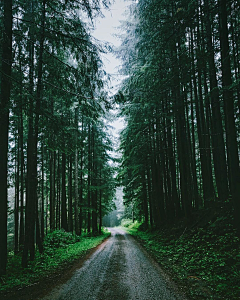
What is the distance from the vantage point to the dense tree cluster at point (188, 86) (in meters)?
7.12

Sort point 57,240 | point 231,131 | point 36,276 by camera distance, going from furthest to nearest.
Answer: point 57,240
point 231,131
point 36,276

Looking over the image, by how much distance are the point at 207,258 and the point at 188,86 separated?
27.6 ft

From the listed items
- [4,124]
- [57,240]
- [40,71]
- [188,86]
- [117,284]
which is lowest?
[57,240]

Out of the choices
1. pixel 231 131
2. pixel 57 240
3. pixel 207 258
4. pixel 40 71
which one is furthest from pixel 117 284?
pixel 57 240

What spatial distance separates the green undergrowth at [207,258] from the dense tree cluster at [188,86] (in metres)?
0.94

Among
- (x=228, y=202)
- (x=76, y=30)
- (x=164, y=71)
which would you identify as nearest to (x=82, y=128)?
(x=164, y=71)

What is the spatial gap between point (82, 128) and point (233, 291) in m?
17.7

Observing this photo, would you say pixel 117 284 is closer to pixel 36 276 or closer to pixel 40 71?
pixel 36 276

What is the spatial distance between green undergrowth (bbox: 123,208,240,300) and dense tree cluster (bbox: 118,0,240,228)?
940 millimetres

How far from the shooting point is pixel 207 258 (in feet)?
21.5

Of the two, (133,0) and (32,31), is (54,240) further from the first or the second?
(133,0)

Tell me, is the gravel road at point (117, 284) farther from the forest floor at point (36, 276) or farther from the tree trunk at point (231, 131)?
the tree trunk at point (231, 131)

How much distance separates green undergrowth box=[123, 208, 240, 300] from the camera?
186 inches

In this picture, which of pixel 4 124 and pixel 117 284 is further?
pixel 4 124
